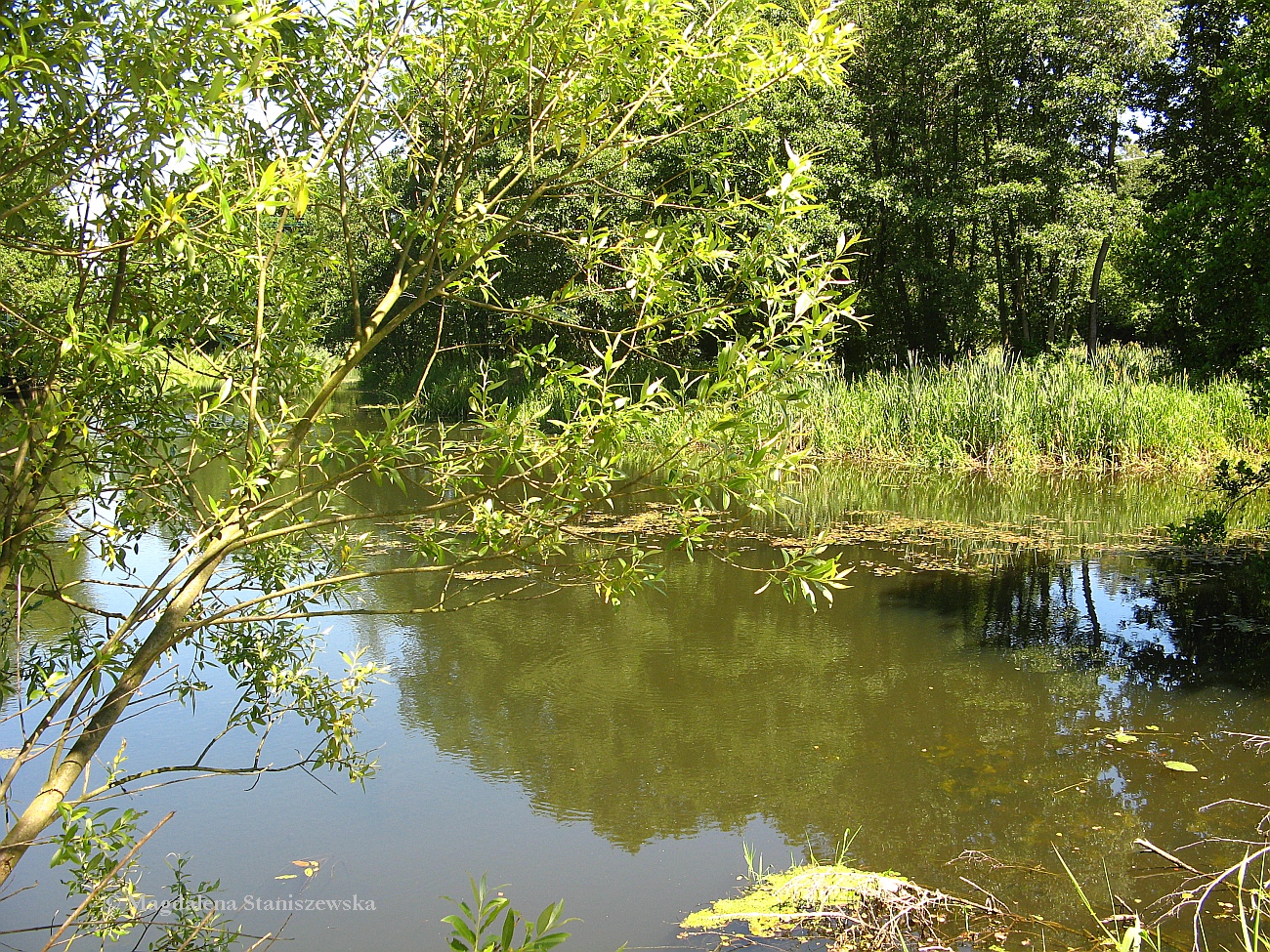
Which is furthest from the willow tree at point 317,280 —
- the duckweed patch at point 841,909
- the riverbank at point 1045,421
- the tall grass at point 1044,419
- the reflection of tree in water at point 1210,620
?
the tall grass at point 1044,419

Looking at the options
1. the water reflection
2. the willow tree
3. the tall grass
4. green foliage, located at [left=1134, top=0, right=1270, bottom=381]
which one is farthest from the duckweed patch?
the tall grass

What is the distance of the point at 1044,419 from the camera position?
12945 mm

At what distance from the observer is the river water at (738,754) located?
3.50 m

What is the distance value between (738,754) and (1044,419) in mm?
9901

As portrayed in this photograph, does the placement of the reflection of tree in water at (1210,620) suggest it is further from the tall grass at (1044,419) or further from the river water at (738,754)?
the tall grass at (1044,419)

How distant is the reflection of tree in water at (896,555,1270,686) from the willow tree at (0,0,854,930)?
4.24 metres

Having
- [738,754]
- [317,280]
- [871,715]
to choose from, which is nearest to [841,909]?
[738,754]

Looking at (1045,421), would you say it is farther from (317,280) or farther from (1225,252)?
(317,280)

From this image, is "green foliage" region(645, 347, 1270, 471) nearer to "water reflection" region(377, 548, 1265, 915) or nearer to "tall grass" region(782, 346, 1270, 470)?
"tall grass" region(782, 346, 1270, 470)

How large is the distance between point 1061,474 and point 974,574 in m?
5.26

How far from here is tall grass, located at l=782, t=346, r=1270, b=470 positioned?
40.1 feet

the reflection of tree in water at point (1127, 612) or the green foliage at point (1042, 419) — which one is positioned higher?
the green foliage at point (1042, 419)

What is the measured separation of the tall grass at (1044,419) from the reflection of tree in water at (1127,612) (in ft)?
13.6

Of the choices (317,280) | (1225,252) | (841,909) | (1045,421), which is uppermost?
(1225,252)
